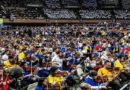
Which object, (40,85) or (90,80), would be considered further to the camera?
(90,80)

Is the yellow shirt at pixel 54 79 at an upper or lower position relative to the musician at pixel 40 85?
lower

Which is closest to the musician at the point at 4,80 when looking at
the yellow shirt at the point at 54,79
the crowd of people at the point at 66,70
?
the crowd of people at the point at 66,70

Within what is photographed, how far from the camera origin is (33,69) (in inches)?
658

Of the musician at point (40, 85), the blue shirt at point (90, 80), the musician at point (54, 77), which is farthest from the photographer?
the blue shirt at point (90, 80)

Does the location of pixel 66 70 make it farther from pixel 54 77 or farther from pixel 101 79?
pixel 54 77

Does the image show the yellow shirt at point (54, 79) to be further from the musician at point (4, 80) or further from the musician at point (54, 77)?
the musician at point (4, 80)

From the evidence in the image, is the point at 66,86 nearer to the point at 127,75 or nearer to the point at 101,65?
the point at 127,75

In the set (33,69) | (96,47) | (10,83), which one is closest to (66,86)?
(10,83)

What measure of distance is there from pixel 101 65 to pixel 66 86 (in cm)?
621

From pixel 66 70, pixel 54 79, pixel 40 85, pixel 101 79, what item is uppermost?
pixel 40 85

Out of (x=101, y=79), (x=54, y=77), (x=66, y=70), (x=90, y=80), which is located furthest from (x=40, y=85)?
(x=66, y=70)

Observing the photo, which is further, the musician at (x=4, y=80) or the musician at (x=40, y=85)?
the musician at (x=4, y=80)

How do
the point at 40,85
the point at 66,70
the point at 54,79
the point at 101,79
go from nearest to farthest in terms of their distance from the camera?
the point at 40,85 → the point at 54,79 → the point at 101,79 → the point at 66,70

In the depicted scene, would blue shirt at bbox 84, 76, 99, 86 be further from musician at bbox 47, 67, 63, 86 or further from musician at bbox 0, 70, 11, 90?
musician at bbox 0, 70, 11, 90
